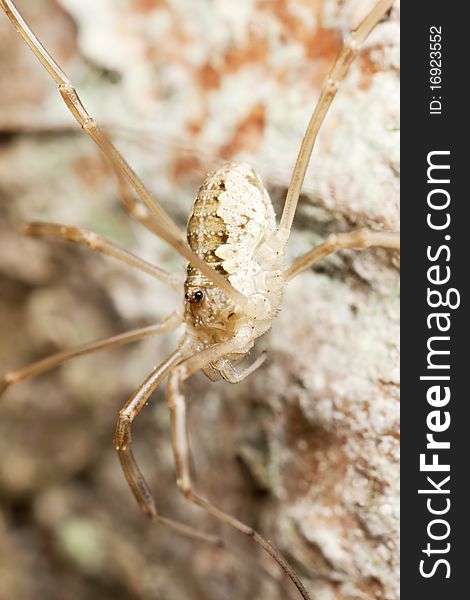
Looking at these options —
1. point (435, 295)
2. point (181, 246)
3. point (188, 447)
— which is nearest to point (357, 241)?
point (435, 295)

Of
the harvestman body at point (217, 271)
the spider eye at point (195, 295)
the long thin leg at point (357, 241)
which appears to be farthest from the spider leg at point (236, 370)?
the long thin leg at point (357, 241)

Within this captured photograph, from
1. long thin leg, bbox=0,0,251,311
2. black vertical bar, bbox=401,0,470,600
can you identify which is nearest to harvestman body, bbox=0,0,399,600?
long thin leg, bbox=0,0,251,311

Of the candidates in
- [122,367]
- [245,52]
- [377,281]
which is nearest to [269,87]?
[245,52]

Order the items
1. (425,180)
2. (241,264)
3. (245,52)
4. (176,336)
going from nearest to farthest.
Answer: (425,180) → (241,264) → (245,52) → (176,336)

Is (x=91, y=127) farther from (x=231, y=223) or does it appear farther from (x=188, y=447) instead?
(x=188, y=447)

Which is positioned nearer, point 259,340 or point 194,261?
point 194,261

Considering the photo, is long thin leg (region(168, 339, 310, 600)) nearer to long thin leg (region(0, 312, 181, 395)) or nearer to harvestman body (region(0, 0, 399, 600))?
harvestman body (region(0, 0, 399, 600))

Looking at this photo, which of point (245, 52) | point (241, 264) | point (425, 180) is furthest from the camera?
point (245, 52)

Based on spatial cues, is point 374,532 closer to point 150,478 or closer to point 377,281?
point 377,281
